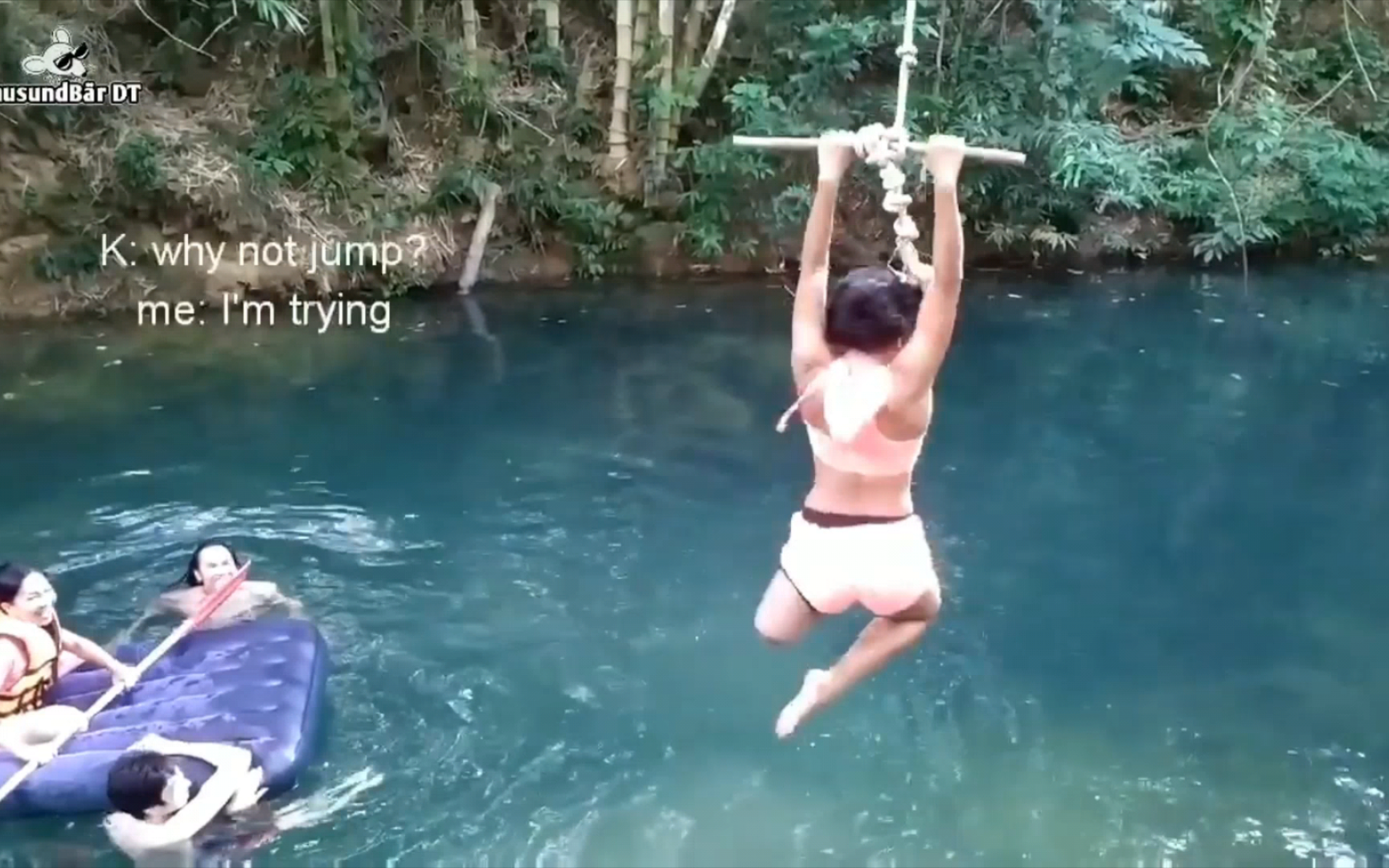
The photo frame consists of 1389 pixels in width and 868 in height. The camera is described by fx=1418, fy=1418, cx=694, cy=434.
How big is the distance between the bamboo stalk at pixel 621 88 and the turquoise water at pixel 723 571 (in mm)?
1372

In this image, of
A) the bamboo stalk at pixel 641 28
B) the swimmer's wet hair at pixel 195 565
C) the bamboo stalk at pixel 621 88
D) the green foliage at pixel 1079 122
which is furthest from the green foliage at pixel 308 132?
the swimmer's wet hair at pixel 195 565

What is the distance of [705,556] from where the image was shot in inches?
175

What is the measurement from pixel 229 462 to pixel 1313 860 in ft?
12.6

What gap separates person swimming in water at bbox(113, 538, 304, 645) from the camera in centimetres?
389

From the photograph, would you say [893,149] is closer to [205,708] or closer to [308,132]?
[205,708]

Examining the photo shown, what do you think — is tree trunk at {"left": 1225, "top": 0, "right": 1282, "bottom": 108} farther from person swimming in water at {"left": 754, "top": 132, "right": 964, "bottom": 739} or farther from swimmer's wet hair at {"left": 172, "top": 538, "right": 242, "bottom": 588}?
person swimming in water at {"left": 754, "top": 132, "right": 964, "bottom": 739}

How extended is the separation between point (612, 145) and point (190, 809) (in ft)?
19.4

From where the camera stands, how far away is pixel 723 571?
434 centimetres

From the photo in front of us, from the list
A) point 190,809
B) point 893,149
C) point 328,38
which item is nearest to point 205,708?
point 190,809

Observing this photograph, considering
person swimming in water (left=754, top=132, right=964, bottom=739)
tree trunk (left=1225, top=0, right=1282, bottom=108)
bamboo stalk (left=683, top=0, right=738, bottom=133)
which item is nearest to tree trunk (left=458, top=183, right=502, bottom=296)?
bamboo stalk (left=683, top=0, right=738, bottom=133)

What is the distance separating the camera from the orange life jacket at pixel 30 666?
125 inches

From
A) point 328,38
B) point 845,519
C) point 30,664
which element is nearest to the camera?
point 845,519

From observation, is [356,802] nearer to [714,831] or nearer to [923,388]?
[714,831]

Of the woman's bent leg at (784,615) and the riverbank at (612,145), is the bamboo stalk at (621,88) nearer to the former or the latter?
the riverbank at (612,145)
